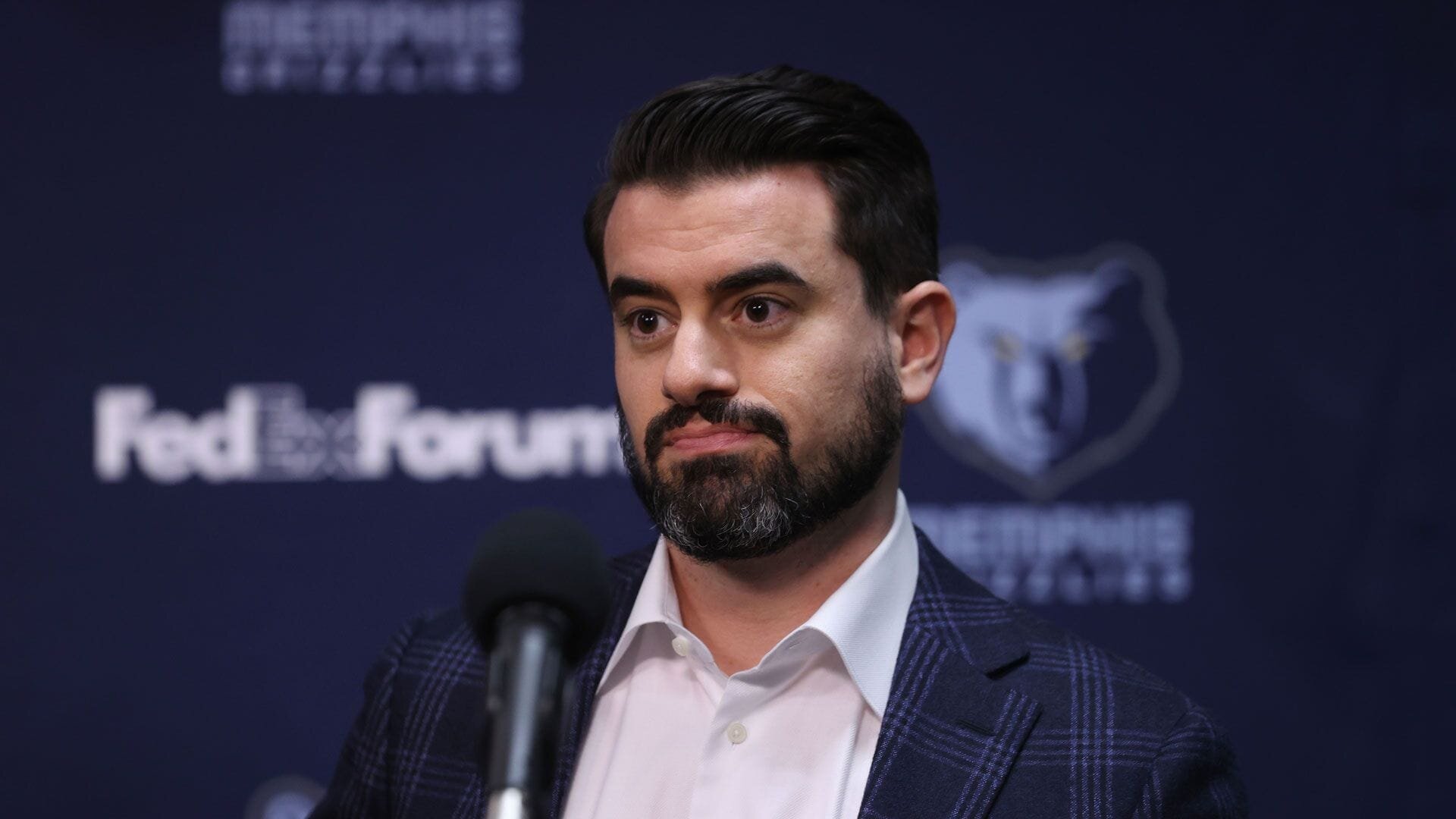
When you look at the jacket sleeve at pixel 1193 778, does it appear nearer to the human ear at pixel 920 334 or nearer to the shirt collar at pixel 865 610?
the shirt collar at pixel 865 610

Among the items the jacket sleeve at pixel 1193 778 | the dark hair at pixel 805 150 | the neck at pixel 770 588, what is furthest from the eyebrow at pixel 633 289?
the jacket sleeve at pixel 1193 778

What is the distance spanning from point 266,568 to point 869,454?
135cm

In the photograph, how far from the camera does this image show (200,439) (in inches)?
101

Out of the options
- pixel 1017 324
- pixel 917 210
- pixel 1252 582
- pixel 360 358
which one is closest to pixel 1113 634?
pixel 1252 582

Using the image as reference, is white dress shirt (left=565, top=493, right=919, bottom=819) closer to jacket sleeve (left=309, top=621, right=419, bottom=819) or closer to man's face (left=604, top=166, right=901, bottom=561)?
man's face (left=604, top=166, right=901, bottom=561)

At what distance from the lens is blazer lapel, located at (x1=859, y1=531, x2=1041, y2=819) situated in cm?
156

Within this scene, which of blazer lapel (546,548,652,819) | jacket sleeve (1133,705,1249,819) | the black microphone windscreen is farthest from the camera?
blazer lapel (546,548,652,819)

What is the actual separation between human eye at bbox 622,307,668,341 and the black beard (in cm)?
11

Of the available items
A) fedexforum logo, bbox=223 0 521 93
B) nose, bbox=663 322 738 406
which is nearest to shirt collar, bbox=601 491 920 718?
nose, bbox=663 322 738 406

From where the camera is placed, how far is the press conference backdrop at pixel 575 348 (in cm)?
256

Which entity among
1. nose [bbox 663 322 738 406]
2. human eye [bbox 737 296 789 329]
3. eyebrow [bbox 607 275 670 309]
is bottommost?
nose [bbox 663 322 738 406]

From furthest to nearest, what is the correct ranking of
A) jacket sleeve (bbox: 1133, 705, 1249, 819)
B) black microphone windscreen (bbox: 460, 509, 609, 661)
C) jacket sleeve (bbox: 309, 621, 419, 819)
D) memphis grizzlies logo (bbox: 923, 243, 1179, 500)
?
memphis grizzlies logo (bbox: 923, 243, 1179, 500), jacket sleeve (bbox: 309, 621, 419, 819), jacket sleeve (bbox: 1133, 705, 1249, 819), black microphone windscreen (bbox: 460, 509, 609, 661)

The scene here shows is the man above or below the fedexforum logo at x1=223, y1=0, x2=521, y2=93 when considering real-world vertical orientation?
below

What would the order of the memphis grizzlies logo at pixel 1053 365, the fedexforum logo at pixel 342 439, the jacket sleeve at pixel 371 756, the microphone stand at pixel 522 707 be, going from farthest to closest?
the memphis grizzlies logo at pixel 1053 365 → the fedexforum logo at pixel 342 439 → the jacket sleeve at pixel 371 756 → the microphone stand at pixel 522 707
